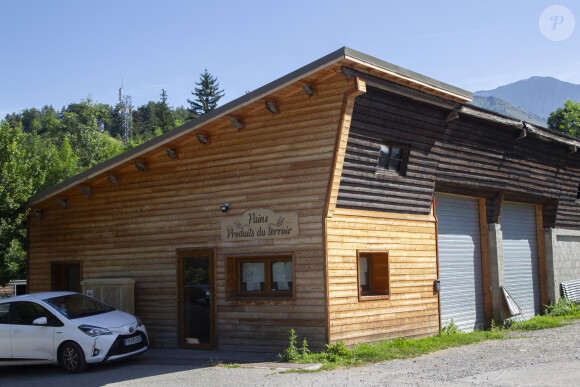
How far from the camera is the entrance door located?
13188 millimetres

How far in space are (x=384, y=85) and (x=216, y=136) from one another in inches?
159

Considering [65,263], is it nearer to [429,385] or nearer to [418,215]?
[418,215]

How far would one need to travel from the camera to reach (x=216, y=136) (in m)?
13.4

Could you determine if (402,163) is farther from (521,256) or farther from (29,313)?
(29,313)

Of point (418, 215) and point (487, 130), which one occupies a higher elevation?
point (487, 130)

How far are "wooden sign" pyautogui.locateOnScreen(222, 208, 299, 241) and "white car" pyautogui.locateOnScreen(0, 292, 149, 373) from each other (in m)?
2.77

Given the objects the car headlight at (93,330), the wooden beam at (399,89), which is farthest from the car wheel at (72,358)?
the wooden beam at (399,89)

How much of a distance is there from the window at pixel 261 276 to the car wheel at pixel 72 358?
327cm

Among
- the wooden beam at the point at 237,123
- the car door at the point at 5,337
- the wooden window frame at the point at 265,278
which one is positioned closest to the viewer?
the car door at the point at 5,337

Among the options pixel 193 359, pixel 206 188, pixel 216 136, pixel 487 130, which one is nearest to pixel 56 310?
pixel 193 359

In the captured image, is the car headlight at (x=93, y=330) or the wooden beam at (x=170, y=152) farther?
the wooden beam at (x=170, y=152)

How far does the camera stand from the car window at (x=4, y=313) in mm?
11703

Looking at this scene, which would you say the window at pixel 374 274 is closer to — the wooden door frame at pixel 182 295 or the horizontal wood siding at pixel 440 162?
the horizontal wood siding at pixel 440 162

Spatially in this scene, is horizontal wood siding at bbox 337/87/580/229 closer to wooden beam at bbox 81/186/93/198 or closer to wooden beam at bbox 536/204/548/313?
wooden beam at bbox 536/204/548/313
